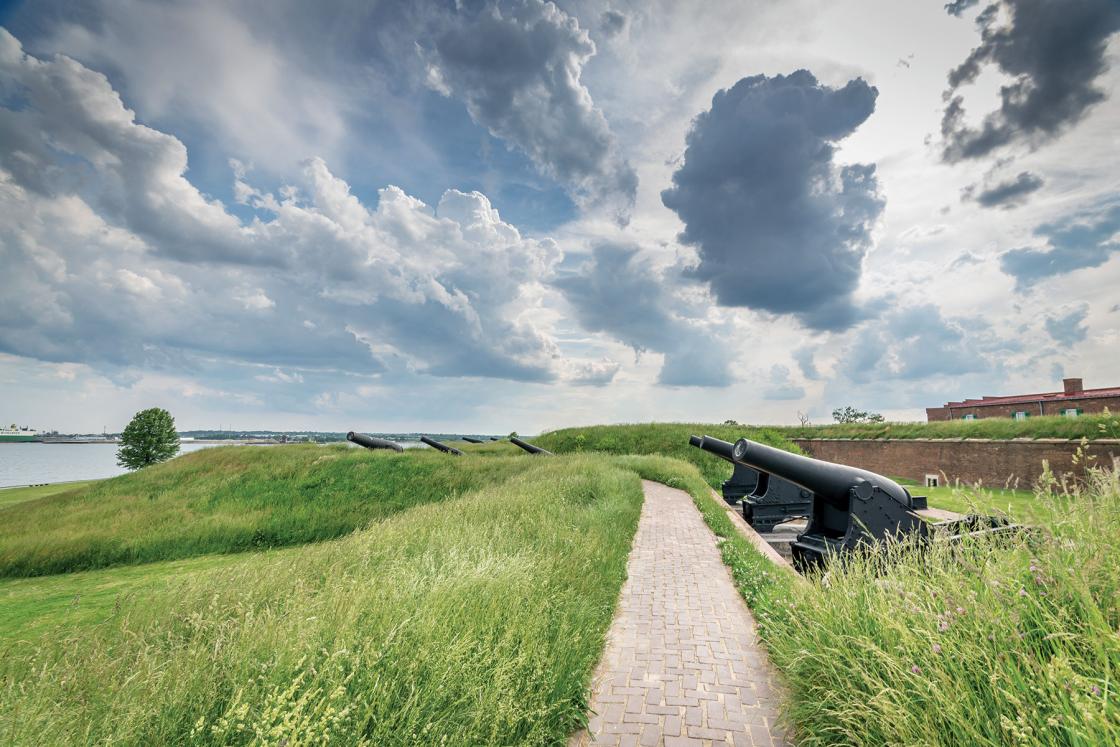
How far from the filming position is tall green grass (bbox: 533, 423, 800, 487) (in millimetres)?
28531

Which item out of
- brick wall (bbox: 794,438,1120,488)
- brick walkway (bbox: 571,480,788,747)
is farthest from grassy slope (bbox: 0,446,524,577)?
brick wall (bbox: 794,438,1120,488)

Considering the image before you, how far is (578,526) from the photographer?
808 centimetres

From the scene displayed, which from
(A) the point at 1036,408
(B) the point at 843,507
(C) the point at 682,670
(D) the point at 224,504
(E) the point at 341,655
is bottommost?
(D) the point at 224,504

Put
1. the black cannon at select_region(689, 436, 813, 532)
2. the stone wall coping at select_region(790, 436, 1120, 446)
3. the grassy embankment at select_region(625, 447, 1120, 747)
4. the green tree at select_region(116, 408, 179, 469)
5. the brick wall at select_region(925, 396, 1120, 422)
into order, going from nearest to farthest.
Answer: the grassy embankment at select_region(625, 447, 1120, 747) → the black cannon at select_region(689, 436, 813, 532) → the stone wall coping at select_region(790, 436, 1120, 446) → the brick wall at select_region(925, 396, 1120, 422) → the green tree at select_region(116, 408, 179, 469)

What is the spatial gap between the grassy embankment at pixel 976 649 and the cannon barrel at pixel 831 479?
1.94 meters

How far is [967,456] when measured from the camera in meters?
24.6

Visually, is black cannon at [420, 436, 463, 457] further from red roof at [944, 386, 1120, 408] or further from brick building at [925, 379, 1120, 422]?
red roof at [944, 386, 1120, 408]

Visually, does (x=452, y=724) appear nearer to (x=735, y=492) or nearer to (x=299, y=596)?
(x=299, y=596)

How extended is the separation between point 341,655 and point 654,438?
95.1 ft

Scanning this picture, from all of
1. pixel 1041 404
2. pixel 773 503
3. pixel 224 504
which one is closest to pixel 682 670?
pixel 773 503

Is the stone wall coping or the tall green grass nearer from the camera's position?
the stone wall coping

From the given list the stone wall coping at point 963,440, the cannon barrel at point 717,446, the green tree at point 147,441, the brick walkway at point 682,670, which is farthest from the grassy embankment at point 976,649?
the green tree at point 147,441

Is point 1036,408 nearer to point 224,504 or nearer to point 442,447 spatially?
point 442,447

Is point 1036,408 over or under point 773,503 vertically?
over
